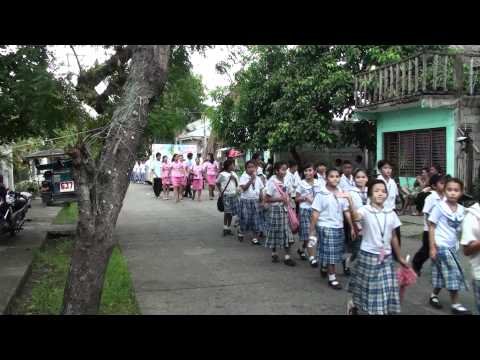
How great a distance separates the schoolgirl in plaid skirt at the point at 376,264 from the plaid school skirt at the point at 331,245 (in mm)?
1218

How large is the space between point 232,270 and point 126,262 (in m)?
1.76

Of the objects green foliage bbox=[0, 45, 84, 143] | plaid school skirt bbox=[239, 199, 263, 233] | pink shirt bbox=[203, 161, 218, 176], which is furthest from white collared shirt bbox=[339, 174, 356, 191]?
pink shirt bbox=[203, 161, 218, 176]

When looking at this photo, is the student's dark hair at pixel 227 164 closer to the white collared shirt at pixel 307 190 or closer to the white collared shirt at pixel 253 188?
the white collared shirt at pixel 253 188

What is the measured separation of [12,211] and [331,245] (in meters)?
6.18

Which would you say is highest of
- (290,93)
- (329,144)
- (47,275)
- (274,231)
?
(290,93)

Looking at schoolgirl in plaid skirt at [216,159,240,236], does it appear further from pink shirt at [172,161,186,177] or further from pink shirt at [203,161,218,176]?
pink shirt at [203,161,218,176]

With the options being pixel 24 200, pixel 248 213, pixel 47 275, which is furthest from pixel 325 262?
pixel 24 200

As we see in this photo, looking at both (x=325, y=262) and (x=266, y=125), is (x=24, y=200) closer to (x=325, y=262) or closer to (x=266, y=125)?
(x=325, y=262)

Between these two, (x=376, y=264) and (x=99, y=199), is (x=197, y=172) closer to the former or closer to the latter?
(x=376, y=264)

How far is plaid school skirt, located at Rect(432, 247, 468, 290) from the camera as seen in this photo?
4.98 metres

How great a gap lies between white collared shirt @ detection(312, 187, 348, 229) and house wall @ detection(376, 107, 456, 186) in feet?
23.8

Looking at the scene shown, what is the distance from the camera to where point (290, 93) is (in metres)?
15.5

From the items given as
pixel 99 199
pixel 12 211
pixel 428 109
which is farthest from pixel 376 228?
pixel 428 109
